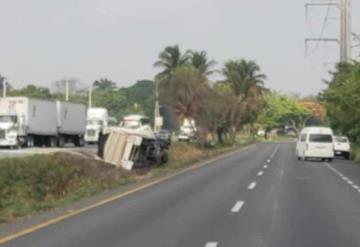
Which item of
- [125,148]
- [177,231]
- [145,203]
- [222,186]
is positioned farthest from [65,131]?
[177,231]

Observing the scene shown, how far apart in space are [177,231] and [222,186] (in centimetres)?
1171

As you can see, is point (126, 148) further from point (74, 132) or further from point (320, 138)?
point (74, 132)

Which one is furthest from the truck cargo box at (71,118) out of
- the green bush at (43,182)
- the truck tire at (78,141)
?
the green bush at (43,182)

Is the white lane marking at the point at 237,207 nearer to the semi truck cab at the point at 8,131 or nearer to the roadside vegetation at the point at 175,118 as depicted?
the roadside vegetation at the point at 175,118

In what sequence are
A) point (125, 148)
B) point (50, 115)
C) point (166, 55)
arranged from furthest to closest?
point (166, 55) → point (50, 115) → point (125, 148)

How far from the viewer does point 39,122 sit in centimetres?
5562

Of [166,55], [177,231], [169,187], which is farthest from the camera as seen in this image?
[166,55]

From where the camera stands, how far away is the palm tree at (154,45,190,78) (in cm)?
8875

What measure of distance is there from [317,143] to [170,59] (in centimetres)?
4500

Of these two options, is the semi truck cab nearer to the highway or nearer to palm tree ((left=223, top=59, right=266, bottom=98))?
the highway

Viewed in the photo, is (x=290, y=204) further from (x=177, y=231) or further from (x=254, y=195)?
(x=177, y=231)

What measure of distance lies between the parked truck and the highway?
98.7 feet

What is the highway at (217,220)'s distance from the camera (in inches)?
455

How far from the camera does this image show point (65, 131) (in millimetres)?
61125
